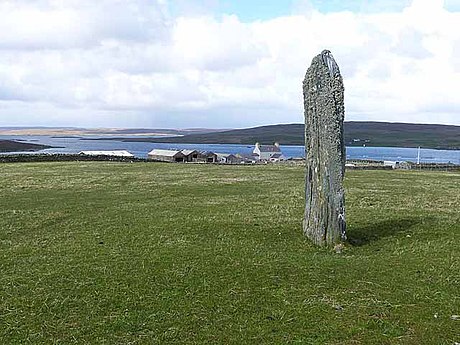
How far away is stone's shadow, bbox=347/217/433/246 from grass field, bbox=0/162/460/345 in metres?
0.06

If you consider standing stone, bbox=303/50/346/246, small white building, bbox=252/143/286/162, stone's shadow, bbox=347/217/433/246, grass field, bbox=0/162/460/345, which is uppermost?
A: standing stone, bbox=303/50/346/246

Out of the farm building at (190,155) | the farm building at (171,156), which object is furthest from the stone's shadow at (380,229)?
the farm building at (190,155)

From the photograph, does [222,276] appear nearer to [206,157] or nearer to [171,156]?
[171,156]

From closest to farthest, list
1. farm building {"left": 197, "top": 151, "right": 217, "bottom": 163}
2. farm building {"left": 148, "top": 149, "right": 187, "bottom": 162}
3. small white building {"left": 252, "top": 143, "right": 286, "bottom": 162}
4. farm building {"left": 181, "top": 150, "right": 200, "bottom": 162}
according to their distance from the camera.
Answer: farm building {"left": 148, "top": 149, "right": 187, "bottom": 162} < farm building {"left": 181, "top": 150, "right": 200, "bottom": 162} < farm building {"left": 197, "top": 151, "right": 217, "bottom": 163} < small white building {"left": 252, "top": 143, "right": 286, "bottom": 162}

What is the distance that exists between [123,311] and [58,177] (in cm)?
2944

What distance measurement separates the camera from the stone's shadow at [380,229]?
50.7ft

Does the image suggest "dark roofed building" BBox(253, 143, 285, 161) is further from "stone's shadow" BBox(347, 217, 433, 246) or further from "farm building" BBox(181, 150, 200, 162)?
"stone's shadow" BBox(347, 217, 433, 246)

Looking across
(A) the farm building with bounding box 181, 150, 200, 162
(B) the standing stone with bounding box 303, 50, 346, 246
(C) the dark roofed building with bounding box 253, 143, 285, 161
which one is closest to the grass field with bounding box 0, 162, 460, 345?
(B) the standing stone with bounding box 303, 50, 346, 246

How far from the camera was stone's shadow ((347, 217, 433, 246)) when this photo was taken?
15.5m

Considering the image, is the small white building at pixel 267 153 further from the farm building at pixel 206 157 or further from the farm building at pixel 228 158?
the farm building at pixel 206 157

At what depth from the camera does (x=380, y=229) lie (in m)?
17.0

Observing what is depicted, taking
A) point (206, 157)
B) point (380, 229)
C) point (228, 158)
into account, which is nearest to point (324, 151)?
point (380, 229)

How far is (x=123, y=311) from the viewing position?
31.1ft

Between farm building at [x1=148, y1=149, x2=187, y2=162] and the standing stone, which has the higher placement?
the standing stone
